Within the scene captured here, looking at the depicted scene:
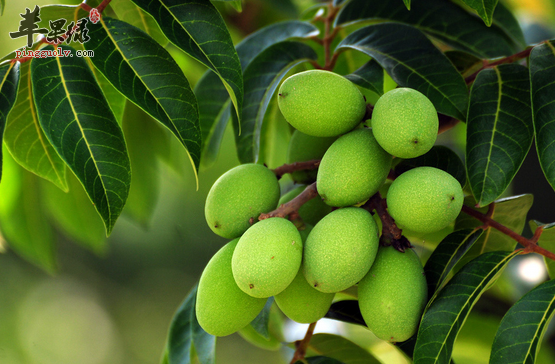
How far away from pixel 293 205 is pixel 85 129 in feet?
1.23

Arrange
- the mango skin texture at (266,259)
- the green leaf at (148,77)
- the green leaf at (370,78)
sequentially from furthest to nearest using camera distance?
1. the green leaf at (370,78)
2. the green leaf at (148,77)
3. the mango skin texture at (266,259)

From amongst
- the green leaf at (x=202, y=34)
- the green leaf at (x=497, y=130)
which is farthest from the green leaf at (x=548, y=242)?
the green leaf at (x=202, y=34)

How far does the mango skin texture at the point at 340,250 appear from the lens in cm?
71

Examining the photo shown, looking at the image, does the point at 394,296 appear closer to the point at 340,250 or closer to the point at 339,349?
the point at 340,250

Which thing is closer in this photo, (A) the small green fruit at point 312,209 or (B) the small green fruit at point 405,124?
(B) the small green fruit at point 405,124

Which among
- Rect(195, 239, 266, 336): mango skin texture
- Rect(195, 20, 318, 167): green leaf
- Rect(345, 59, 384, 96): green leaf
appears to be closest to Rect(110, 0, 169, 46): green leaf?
Rect(195, 20, 318, 167): green leaf

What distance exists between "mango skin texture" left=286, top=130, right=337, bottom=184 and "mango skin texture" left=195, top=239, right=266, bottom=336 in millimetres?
236

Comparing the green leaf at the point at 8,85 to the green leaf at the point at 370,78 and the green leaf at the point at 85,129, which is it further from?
the green leaf at the point at 370,78

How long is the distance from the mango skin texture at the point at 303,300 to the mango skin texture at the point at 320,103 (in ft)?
0.82

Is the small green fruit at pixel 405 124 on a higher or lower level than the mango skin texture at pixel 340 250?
higher

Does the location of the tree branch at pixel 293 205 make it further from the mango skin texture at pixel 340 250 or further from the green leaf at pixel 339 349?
the green leaf at pixel 339 349

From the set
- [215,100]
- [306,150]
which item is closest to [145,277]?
[215,100]

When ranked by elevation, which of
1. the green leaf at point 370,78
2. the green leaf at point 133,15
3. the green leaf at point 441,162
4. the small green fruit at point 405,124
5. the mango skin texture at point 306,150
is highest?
the green leaf at point 133,15

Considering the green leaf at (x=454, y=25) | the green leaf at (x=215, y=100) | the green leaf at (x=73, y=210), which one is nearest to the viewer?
the green leaf at (x=454, y=25)
